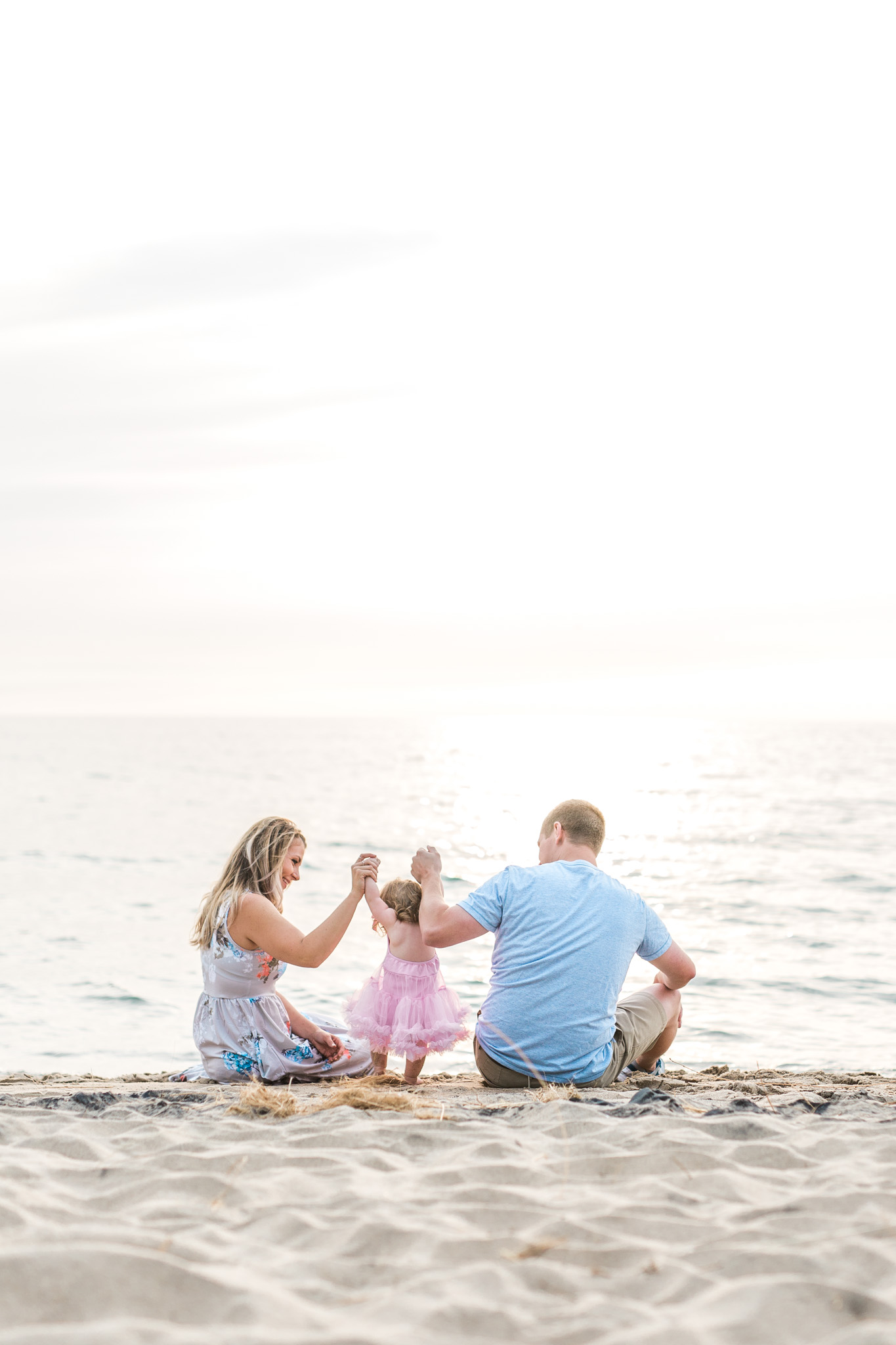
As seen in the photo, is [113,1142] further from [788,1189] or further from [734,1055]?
[734,1055]

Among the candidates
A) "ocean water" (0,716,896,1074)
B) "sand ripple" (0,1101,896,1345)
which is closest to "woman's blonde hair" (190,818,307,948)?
"sand ripple" (0,1101,896,1345)

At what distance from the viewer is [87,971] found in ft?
36.6

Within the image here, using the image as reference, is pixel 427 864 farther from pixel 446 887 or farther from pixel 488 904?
pixel 446 887

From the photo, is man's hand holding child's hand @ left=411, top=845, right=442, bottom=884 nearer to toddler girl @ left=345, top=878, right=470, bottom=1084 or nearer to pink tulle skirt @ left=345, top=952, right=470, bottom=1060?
toddler girl @ left=345, top=878, right=470, bottom=1084

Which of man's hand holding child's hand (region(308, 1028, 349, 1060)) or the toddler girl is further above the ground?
the toddler girl

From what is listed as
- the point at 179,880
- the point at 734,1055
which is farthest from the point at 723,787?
the point at 734,1055

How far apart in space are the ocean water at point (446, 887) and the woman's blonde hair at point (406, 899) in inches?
115

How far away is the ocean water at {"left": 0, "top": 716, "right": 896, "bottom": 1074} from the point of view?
9.20 meters

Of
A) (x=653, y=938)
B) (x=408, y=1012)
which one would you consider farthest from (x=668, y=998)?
(x=408, y=1012)

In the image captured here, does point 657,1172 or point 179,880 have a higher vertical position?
point 657,1172

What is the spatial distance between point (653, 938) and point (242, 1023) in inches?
86.2

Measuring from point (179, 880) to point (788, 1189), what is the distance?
52.0 feet

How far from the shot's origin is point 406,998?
18.4ft

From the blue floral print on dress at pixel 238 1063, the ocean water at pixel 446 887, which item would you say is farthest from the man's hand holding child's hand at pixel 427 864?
the ocean water at pixel 446 887
